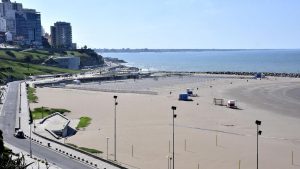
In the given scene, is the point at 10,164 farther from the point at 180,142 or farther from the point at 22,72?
the point at 22,72

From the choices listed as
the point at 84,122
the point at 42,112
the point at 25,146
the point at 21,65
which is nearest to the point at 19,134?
the point at 25,146

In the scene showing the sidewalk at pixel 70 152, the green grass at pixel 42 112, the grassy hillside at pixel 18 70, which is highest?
the grassy hillside at pixel 18 70

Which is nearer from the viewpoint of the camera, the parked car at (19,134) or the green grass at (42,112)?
the parked car at (19,134)

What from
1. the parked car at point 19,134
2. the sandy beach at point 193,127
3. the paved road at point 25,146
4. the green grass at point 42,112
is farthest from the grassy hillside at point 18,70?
the parked car at point 19,134

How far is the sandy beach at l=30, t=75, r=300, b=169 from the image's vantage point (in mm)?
43969

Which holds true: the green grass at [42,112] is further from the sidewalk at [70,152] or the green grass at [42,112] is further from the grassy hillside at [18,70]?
the grassy hillside at [18,70]

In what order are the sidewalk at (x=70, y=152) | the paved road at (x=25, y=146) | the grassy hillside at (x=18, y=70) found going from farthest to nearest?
the grassy hillside at (x=18, y=70) < the paved road at (x=25, y=146) < the sidewalk at (x=70, y=152)

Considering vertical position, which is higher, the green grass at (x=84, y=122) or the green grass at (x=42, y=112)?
the green grass at (x=42, y=112)

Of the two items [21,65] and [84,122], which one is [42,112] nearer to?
[84,122]

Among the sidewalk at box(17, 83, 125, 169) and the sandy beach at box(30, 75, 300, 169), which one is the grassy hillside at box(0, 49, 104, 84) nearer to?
the sandy beach at box(30, 75, 300, 169)

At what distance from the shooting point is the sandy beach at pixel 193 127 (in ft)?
144

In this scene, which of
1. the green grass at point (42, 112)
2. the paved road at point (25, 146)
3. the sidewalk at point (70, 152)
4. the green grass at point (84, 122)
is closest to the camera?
the sidewalk at point (70, 152)

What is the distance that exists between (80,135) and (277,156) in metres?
23.4

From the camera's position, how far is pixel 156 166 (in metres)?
41.4
